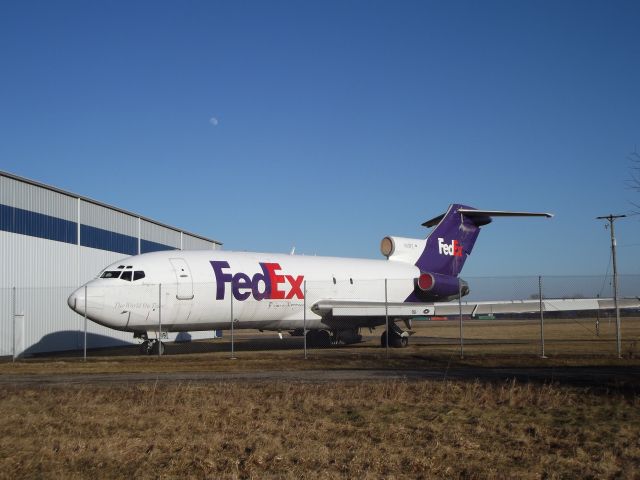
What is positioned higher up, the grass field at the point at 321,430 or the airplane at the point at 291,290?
the airplane at the point at 291,290

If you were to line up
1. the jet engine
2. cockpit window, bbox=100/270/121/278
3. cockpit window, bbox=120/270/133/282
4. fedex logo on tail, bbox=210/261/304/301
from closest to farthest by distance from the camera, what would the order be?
cockpit window, bbox=120/270/133/282 → cockpit window, bbox=100/270/121/278 → fedex logo on tail, bbox=210/261/304/301 → the jet engine

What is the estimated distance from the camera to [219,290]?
1040 inches

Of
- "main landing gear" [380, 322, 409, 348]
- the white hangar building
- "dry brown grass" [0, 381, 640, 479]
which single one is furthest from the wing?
"dry brown grass" [0, 381, 640, 479]

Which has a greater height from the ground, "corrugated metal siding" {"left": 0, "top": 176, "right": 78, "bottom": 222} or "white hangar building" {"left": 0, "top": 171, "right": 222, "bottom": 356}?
"corrugated metal siding" {"left": 0, "top": 176, "right": 78, "bottom": 222}

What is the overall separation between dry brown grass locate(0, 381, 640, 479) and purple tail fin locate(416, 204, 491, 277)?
23903mm

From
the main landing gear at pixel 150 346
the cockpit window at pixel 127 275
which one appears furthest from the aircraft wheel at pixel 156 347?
the cockpit window at pixel 127 275

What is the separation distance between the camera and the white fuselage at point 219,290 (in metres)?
24.3

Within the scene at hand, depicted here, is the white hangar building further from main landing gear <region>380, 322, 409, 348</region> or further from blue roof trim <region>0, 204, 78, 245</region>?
main landing gear <region>380, 322, 409, 348</region>

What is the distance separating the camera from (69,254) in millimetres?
32031

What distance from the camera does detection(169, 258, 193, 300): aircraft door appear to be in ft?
83.1

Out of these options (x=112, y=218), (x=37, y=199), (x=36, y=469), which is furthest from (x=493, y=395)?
(x=112, y=218)

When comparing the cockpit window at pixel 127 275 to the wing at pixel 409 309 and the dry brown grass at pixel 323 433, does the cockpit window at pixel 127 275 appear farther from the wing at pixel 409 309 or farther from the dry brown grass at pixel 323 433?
the dry brown grass at pixel 323 433

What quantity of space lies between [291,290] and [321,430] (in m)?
20.2

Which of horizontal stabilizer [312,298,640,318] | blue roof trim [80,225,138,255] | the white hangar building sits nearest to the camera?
the white hangar building
